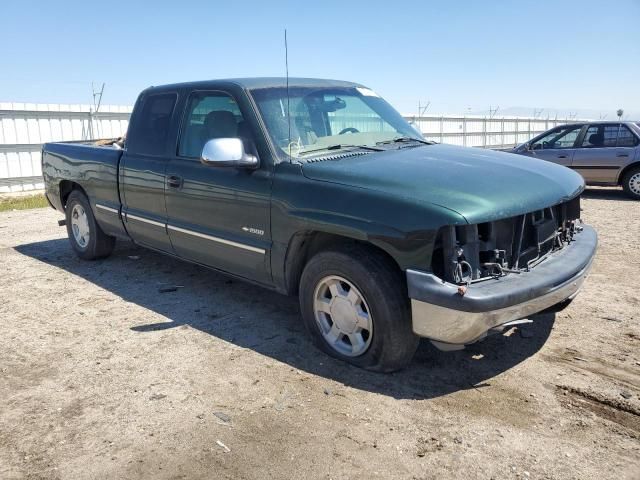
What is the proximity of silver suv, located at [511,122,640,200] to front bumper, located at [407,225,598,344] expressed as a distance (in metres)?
8.67

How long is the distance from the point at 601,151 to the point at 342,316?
9353 millimetres

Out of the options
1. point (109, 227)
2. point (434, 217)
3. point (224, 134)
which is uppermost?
point (224, 134)

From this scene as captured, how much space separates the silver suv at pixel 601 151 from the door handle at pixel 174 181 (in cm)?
905

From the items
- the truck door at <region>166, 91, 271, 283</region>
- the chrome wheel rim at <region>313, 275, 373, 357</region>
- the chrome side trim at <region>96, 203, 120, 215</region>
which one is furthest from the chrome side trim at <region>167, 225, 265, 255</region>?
the chrome side trim at <region>96, 203, 120, 215</region>

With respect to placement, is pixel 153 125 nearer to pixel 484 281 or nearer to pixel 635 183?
pixel 484 281

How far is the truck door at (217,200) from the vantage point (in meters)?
4.06

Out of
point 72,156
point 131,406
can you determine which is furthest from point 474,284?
point 72,156

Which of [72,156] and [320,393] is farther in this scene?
[72,156]

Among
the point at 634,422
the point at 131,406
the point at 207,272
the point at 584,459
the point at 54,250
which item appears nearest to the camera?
the point at 584,459

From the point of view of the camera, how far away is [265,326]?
4.43 meters

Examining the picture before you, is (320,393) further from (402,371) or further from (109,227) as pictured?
(109,227)

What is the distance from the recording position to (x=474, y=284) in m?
3.10

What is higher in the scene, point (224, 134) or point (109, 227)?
point (224, 134)

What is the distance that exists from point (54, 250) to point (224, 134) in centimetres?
411
